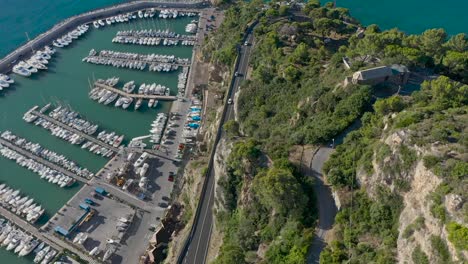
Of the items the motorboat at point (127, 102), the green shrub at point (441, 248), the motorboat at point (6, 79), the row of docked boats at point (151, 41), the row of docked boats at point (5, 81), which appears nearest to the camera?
the green shrub at point (441, 248)

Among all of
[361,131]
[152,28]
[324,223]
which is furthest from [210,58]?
[324,223]

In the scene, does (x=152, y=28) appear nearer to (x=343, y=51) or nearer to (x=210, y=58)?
(x=210, y=58)

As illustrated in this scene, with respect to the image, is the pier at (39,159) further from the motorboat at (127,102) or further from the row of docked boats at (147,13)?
the row of docked boats at (147,13)

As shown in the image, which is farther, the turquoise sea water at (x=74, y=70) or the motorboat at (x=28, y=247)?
the turquoise sea water at (x=74, y=70)

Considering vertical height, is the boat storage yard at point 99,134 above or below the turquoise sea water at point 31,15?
below

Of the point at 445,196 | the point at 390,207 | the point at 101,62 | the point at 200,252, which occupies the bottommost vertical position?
the point at 200,252

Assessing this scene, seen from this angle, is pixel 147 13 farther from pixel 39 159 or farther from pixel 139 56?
pixel 39 159

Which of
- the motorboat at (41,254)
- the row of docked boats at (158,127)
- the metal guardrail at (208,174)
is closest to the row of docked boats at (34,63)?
the row of docked boats at (158,127)
